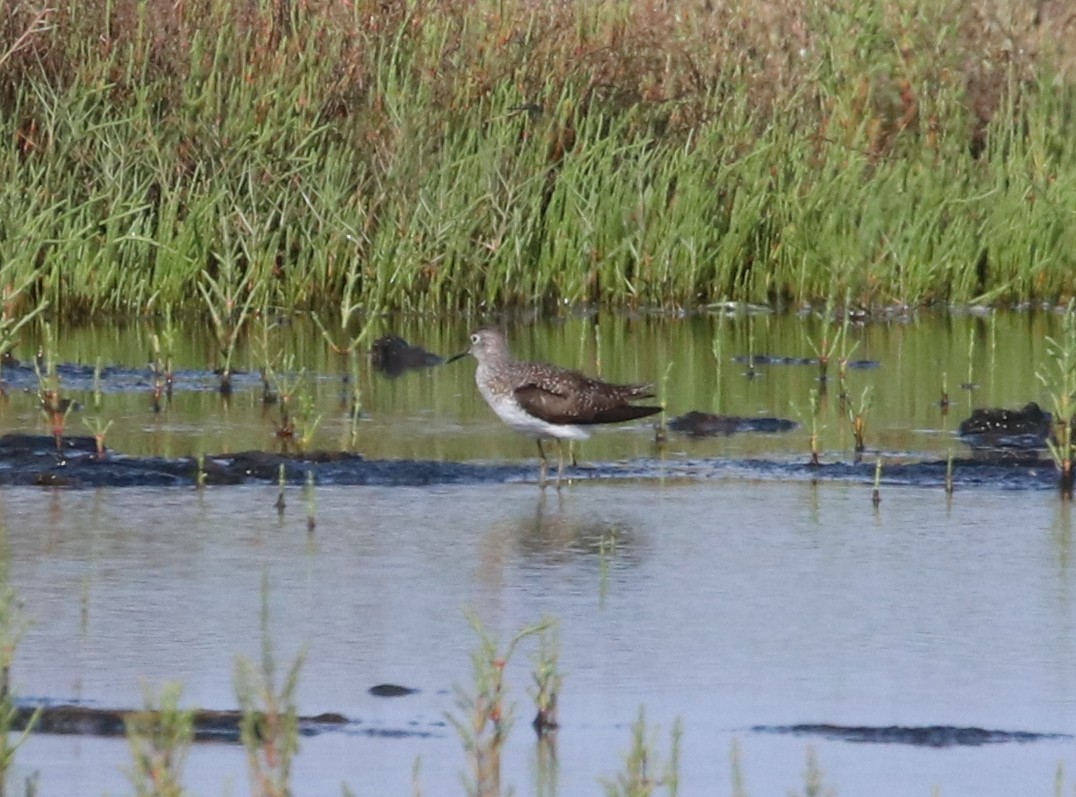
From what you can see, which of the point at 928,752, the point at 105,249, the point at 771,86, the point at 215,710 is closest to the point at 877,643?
the point at 928,752

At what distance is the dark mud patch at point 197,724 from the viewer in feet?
16.8

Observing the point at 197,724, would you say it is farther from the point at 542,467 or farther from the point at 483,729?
the point at 542,467

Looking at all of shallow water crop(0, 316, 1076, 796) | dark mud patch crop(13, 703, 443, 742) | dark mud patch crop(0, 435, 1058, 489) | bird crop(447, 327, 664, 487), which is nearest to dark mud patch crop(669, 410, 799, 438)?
shallow water crop(0, 316, 1076, 796)

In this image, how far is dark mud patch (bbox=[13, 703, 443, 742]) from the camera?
5.11 meters

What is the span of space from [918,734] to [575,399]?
148 inches

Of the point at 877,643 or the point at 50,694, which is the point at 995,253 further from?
the point at 50,694

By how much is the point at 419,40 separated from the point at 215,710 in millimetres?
9657

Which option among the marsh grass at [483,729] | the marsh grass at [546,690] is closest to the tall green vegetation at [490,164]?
the marsh grass at [546,690]

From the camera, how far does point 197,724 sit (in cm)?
515

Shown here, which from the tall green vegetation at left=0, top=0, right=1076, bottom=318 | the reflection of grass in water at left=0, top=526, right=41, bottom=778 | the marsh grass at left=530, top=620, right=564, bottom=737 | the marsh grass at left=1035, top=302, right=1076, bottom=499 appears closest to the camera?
the reflection of grass in water at left=0, top=526, right=41, bottom=778

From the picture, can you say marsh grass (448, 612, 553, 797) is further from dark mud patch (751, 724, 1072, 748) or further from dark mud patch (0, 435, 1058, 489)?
dark mud patch (0, 435, 1058, 489)

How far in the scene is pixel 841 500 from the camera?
807cm

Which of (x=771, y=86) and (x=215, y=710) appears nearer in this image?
(x=215, y=710)

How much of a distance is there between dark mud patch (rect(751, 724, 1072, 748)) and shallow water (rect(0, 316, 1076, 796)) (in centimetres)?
4
